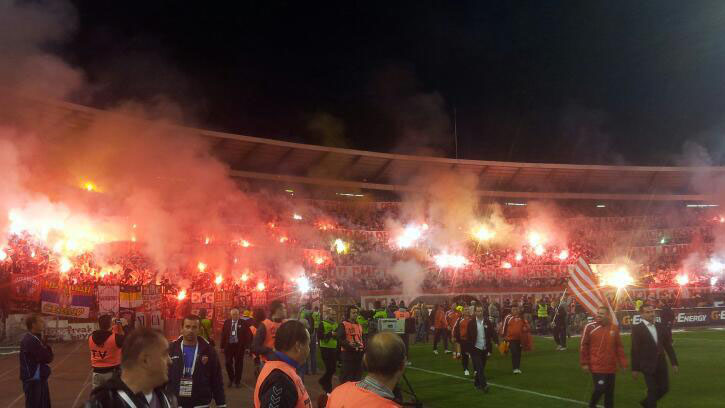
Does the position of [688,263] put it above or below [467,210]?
below

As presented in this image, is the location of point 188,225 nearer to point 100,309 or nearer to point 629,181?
point 100,309

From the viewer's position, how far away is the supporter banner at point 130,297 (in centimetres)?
2000

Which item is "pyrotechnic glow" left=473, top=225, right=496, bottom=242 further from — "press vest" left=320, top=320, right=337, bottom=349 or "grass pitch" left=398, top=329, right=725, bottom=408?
"press vest" left=320, top=320, right=337, bottom=349

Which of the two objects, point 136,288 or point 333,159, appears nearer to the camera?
point 136,288

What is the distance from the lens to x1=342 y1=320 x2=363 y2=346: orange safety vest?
938 cm

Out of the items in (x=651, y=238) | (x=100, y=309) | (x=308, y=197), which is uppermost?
(x=308, y=197)

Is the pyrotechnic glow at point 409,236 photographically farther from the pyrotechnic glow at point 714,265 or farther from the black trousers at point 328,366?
the black trousers at point 328,366

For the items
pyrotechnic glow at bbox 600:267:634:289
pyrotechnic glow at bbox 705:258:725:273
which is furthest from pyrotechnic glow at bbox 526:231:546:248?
pyrotechnic glow at bbox 705:258:725:273

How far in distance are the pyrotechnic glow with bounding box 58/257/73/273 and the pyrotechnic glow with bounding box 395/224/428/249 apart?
19.4m

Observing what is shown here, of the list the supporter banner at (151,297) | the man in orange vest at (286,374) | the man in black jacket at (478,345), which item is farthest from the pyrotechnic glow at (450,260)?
the man in orange vest at (286,374)

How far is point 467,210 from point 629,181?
12839 millimetres

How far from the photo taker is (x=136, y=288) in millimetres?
20453

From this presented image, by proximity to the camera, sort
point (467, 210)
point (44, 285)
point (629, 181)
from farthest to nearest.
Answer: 1. point (629, 181)
2. point (467, 210)
3. point (44, 285)

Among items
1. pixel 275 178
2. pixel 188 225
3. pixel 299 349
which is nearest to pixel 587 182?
pixel 275 178
